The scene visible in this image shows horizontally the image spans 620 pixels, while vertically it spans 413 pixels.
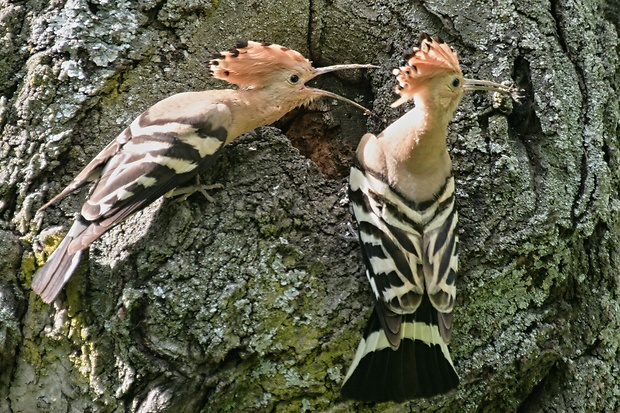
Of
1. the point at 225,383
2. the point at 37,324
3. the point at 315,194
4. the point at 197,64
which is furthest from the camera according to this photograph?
the point at 197,64

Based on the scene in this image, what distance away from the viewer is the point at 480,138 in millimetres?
2590

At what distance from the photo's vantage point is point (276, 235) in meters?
2.41

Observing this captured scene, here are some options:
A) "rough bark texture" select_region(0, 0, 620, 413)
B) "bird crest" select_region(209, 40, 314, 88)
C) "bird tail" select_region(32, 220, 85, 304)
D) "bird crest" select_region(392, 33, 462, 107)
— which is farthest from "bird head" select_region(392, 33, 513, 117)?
"bird tail" select_region(32, 220, 85, 304)

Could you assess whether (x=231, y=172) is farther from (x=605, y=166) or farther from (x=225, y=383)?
(x=605, y=166)

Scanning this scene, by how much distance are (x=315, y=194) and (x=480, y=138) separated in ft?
1.94

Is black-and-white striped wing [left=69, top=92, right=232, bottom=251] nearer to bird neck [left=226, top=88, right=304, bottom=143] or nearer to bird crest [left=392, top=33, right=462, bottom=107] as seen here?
bird neck [left=226, top=88, right=304, bottom=143]

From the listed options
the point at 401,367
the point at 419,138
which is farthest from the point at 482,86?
the point at 401,367

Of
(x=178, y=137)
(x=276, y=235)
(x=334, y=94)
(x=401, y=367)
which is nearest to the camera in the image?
(x=401, y=367)

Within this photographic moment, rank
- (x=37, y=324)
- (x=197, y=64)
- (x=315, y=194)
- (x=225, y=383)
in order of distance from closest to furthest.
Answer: (x=225, y=383) → (x=37, y=324) → (x=315, y=194) → (x=197, y=64)

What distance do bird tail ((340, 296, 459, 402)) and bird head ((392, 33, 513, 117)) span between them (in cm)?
74

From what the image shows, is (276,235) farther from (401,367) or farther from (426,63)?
(426,63)

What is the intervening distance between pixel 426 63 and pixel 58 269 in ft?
4.42

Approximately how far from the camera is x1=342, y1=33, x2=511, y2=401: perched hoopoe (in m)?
2.26

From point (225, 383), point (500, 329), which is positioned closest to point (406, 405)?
point (500, 329)
